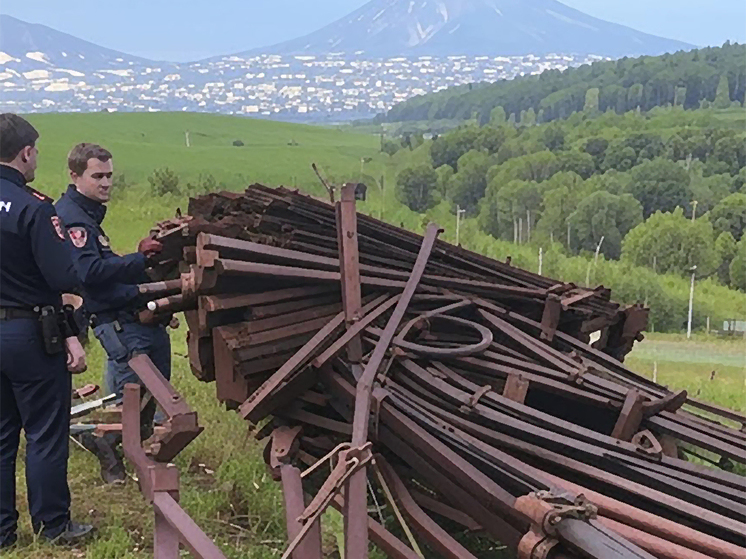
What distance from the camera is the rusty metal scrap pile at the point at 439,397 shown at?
258 cm

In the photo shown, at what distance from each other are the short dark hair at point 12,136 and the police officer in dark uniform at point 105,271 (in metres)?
0.63

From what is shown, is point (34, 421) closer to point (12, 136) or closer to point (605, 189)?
point (12, 136)

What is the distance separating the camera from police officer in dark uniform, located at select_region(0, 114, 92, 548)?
3953 millimetres

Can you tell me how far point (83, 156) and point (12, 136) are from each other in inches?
28.9

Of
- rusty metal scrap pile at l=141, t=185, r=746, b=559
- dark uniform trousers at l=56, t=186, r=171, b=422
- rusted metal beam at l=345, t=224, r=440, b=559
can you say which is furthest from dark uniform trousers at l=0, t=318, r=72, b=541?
rusted metal beam at l=345, t=224, r=440, b=559

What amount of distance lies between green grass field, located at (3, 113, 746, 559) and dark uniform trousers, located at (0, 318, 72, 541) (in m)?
0.21

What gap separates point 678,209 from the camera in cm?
5456

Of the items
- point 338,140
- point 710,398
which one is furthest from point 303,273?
point 338,140

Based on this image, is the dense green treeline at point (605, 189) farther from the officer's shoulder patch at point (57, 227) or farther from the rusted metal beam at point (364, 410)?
the officer's shoulder patch at point (57, 227)

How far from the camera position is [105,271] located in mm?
4539

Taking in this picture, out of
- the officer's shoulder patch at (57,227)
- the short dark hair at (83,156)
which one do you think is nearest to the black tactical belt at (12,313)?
the officer's shoulder patch at (57,227)

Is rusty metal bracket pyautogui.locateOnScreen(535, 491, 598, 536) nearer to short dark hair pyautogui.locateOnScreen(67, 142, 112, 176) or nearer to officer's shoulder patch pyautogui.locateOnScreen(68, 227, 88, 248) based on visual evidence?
officer's shoulder patch pyautogui.locateOnScreen(68, 227, 88, 248)

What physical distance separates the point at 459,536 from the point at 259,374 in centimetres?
124

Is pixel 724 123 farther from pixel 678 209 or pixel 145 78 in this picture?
pixel 145 78
